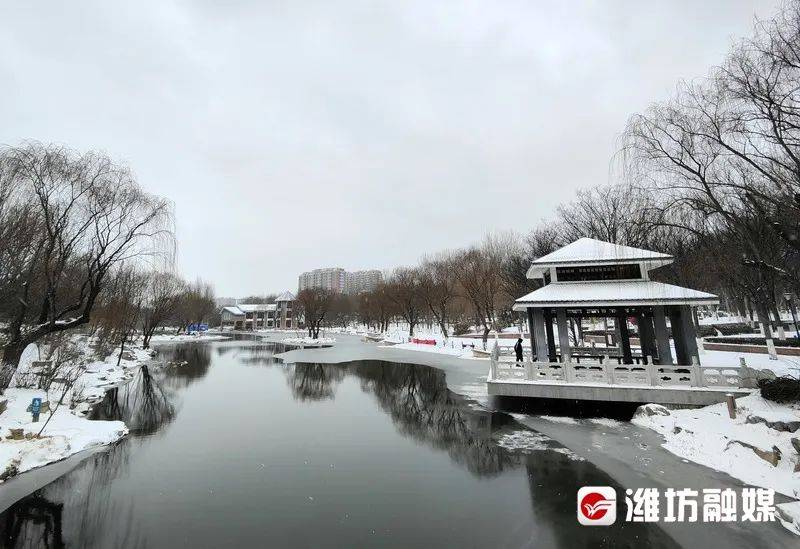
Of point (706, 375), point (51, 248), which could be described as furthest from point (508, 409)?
point (51, 248)

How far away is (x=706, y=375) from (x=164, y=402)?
2084 cm

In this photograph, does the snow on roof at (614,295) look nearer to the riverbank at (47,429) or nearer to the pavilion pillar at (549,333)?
the pavilion pillar at (549,333)

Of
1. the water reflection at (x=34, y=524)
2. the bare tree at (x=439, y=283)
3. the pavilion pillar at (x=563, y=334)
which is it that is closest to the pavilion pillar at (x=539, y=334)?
the pavilion pillar at (x=563, y=334)

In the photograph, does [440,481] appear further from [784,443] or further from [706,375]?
[706,375]

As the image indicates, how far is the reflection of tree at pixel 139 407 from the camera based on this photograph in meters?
13.1

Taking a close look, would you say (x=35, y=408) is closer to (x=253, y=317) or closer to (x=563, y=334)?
(x=563, y=334)

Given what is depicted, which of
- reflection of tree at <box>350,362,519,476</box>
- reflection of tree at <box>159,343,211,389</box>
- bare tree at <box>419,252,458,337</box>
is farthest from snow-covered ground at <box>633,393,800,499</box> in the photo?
bare tree at <box>419,252,458,337</box>

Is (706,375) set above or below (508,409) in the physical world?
above

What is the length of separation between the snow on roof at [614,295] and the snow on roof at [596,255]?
93cm

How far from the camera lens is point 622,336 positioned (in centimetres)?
1683

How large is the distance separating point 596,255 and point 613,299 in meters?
2.90

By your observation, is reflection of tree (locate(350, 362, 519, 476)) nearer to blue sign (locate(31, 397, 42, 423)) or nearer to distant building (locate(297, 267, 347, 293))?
blue sign (locate(31, 397, 42, 423))

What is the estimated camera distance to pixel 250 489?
25.4 feet

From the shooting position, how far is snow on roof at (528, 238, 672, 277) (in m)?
14.4
